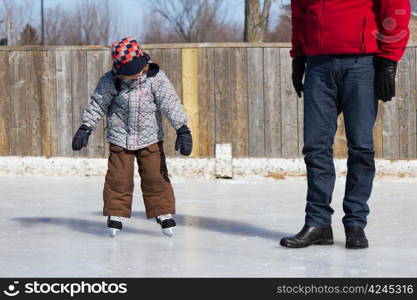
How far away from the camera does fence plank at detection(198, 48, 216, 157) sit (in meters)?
9.82

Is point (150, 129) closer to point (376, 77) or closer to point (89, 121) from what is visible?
point (89, 121)

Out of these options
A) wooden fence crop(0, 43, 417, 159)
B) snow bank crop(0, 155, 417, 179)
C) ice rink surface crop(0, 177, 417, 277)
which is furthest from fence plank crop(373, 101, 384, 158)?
ice rink surface crop(0, 177, 417, 277)

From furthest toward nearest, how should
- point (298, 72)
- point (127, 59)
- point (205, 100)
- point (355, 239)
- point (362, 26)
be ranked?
point (205, 100) → point (127, 59) → point (298, 72) → point (355, 239) → point (362, 26)

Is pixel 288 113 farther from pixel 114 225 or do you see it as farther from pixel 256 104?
pixel 114 225

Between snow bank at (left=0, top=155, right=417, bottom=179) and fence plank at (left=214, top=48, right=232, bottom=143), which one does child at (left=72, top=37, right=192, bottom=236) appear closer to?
snow bank at (left=0, top=155, right=417, bottom=179)

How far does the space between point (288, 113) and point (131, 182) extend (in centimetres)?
399

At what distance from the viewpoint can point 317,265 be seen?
15.7 feet

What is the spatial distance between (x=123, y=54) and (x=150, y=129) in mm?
491

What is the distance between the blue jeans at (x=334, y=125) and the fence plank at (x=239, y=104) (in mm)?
4429

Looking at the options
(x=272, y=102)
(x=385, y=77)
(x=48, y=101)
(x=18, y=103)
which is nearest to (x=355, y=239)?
(x=385, y=77)

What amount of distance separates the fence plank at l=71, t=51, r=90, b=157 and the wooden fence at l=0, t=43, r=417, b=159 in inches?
0.4

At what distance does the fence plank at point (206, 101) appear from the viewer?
982 centimetres

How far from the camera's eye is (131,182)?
6.00m

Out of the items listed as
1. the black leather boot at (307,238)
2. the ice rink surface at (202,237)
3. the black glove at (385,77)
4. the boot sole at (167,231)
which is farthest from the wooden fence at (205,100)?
the black glove at (385,77)
